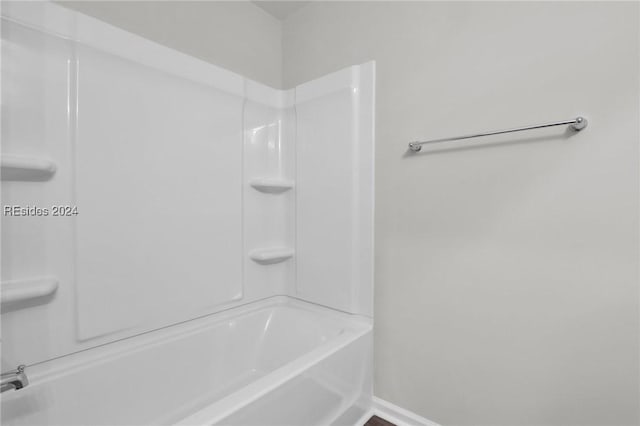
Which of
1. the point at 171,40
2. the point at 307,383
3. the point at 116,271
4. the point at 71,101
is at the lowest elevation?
the point at 307,383

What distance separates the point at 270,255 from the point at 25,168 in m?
1.15

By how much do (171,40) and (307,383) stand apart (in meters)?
1.69

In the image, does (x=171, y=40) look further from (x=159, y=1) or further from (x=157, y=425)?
(x=157, y=425)

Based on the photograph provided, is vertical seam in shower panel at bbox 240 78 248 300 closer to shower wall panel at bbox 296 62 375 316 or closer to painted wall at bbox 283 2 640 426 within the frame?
shower wall panel at bbox 296 62 375 316

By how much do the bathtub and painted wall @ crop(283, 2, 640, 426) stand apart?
0.31 m

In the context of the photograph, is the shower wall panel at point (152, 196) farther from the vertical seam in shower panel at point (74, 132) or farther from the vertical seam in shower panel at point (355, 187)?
the vertical seam in shower panel at point (355, 187)

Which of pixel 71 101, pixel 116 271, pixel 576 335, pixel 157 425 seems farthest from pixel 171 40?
pixel 576 335

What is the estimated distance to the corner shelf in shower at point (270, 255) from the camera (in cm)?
187

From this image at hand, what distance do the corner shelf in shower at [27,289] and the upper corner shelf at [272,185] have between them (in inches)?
39.7

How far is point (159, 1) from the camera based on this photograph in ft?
4.94

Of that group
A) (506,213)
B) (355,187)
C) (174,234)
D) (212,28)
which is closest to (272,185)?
(355,187)

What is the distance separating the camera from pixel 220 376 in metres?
1.61

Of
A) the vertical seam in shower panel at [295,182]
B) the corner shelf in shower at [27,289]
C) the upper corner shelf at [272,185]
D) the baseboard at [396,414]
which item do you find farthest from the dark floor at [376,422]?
the corner shelf in shower at [27,289]

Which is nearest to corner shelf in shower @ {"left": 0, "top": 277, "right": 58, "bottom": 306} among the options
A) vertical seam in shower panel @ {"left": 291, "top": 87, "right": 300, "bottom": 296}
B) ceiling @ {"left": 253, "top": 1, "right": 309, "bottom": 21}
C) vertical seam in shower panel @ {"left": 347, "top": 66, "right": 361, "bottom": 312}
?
vertical seam in shower panel @ {"left": 291, "top": 87, "right": 300, "bottom": 296}
